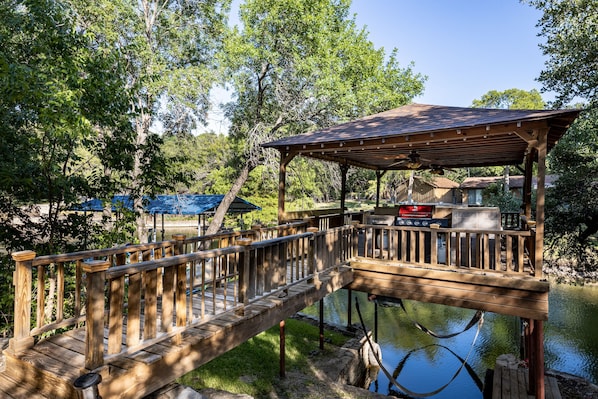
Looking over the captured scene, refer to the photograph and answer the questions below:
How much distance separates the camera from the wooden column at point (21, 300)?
9.67 feet

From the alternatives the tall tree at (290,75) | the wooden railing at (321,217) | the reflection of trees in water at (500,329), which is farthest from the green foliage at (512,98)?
the wooden railing at (321,217)

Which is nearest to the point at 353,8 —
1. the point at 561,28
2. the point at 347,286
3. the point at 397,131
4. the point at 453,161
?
the point at 561,28

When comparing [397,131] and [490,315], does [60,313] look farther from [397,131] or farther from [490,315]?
[490,315]

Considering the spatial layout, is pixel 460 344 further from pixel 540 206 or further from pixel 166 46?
pixel 166 46

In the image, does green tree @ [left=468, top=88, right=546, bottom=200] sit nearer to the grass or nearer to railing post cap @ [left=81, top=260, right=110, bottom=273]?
the grass

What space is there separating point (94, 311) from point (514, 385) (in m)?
7.11

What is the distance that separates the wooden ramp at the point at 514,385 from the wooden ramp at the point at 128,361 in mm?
4930

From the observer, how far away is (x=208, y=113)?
1227 cm

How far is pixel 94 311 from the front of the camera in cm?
242

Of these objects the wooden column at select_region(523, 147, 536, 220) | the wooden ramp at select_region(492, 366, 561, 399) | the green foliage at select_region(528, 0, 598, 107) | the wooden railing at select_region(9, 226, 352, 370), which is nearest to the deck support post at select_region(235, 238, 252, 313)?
the wooden railing at select_region(9, 226, 352, 370)

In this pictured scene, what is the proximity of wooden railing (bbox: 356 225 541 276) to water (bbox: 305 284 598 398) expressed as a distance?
2.24 meters

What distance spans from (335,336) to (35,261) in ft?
25.8

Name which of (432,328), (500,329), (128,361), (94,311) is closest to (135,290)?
(94,311)

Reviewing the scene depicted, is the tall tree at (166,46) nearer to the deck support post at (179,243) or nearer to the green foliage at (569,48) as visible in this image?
the deck support post at (179,243)
